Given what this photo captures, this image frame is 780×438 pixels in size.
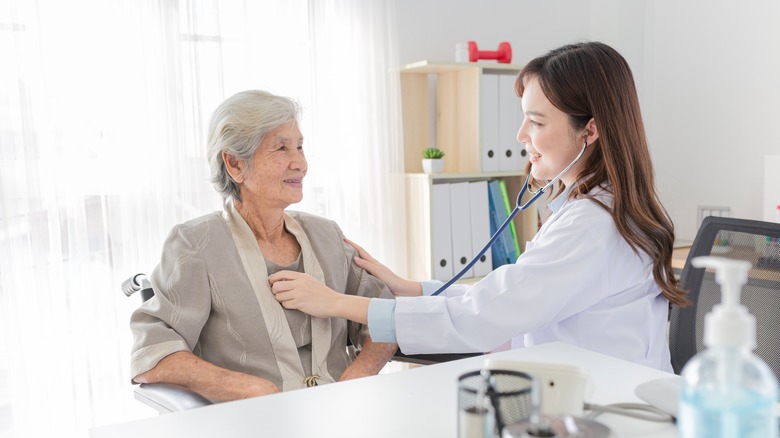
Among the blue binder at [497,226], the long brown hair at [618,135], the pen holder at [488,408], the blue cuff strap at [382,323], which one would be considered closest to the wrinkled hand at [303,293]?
the blue cuff strap at [382,323]

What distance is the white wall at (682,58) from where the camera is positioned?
309cm

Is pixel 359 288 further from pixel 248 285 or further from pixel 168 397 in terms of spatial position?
pixel 168 397

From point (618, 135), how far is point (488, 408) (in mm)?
864

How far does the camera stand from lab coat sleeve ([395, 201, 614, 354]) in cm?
135

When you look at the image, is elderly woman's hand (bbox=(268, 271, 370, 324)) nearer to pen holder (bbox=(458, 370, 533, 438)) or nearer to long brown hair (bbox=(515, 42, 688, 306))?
long brown hair (bbox=(515, 42, 688, 306))

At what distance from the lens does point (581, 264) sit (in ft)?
4.43

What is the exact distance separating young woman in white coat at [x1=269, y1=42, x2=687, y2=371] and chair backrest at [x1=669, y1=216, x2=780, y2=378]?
324 millimetres

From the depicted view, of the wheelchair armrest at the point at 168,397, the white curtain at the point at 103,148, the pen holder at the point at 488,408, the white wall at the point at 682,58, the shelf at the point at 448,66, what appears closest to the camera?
the pen holder at the point at 488,408

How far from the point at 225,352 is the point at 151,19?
4.44 feet

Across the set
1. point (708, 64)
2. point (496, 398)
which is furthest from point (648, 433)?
point (708, 64)

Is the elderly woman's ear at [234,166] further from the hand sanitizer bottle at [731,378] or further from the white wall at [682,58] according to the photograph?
the white wall at [682,58]

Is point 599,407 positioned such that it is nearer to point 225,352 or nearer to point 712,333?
point 712,333

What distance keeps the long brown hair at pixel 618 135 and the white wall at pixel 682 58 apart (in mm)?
1666

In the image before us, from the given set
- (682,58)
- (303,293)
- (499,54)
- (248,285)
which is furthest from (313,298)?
(682,58)
